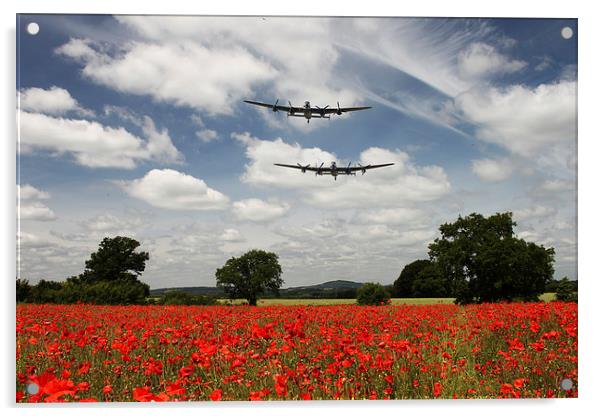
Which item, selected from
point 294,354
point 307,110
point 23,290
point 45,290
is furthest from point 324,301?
point 23,290

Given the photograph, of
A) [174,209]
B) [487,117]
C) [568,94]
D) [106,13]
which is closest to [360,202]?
[487,117]

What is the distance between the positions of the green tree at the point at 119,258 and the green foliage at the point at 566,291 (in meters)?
4.95

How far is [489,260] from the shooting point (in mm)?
7273

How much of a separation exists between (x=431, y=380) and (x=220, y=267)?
8.64 feet

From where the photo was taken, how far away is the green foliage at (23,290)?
5562 mm

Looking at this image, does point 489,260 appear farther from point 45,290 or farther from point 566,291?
point 45,290

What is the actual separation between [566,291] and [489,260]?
1296 millimetres

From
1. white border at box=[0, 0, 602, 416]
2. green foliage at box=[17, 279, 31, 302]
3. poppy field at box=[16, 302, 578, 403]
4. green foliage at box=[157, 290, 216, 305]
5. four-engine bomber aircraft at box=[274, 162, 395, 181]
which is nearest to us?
poppy field at box=[16, 302, 578, 403]

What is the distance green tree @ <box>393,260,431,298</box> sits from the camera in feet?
19.9

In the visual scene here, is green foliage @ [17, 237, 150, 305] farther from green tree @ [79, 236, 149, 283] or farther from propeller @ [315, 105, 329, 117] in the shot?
propeller @ [315, 105, 329, 117]

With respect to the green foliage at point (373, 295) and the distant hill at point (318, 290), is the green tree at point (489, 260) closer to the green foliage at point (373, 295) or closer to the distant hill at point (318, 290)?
the green foliage at point (373, 295)

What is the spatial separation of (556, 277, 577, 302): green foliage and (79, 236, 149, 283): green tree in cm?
495

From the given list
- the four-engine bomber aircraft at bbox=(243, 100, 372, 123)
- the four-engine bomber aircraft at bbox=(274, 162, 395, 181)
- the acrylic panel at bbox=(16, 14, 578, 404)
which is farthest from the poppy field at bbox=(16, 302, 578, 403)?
the four-engine bomber aircraft at bbox=(243, 100, 372, 123)
